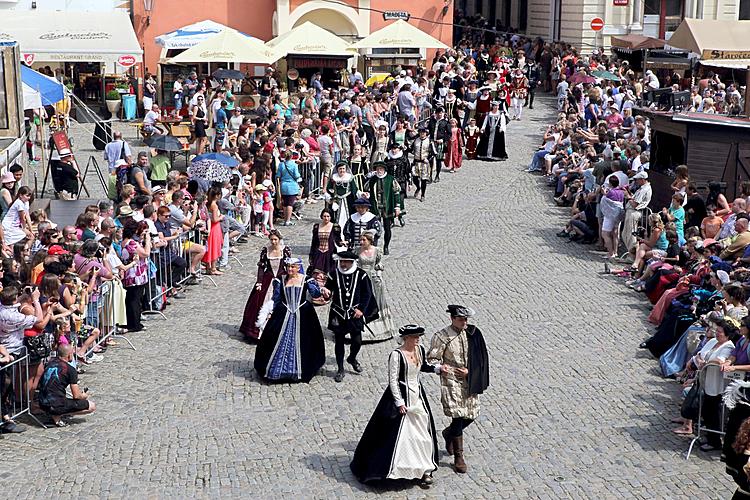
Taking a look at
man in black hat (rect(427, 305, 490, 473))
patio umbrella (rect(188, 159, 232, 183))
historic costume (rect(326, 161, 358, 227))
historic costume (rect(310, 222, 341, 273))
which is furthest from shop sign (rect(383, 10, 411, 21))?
man in black hat (rect(427, 305, 490, 473))

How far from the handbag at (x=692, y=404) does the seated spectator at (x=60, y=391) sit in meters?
5.78

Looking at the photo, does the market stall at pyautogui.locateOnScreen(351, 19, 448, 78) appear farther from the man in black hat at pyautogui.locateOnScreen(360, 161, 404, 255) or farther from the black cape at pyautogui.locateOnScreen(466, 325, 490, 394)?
the black cape at pyautogui.locateOnScreen(466, 325, 490, 394)

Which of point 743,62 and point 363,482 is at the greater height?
point 743,62

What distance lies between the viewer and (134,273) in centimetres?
1518

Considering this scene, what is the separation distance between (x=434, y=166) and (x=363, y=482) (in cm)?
1759

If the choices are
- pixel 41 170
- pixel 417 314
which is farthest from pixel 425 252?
pixel 41 170

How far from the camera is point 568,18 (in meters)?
47.3

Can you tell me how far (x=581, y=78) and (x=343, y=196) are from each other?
17974mm

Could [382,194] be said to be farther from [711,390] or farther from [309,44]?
[309,44]

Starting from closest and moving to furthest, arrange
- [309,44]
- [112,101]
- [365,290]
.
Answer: [365,290]
[309,44]
[112,101]

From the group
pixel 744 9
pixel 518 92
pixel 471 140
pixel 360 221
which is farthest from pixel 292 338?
pixel 744 9

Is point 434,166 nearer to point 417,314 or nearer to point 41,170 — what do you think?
point 41,170

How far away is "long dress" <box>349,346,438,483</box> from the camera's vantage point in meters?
10.5

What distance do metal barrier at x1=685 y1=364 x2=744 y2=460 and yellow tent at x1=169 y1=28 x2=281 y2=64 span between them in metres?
17.9
